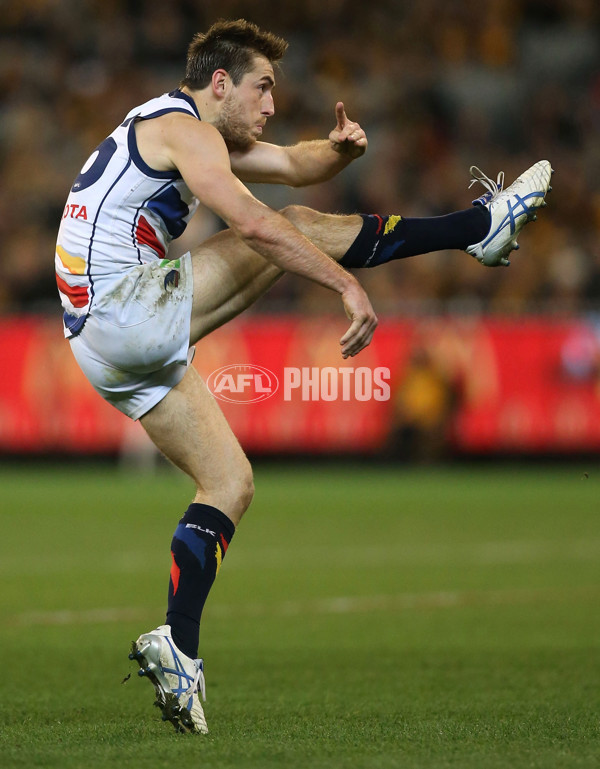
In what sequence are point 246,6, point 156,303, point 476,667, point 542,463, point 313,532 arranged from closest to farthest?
point 156,303
point 476,667
point 313,532
point 542,463
point 246,6

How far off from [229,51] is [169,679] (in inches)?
84.4

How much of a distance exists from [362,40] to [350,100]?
53.9 inches

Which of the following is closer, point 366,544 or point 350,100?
point 366,544

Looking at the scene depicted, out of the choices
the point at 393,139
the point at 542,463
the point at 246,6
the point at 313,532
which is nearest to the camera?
the point at 313,532

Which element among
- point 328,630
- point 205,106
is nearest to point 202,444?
point 205,106

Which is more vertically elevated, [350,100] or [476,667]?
[350,100]

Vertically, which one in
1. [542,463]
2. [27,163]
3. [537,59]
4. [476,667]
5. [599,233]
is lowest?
[476,667]

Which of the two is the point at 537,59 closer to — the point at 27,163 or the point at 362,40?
the point at 362,40

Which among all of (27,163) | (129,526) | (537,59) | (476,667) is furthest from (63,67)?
(476,667)

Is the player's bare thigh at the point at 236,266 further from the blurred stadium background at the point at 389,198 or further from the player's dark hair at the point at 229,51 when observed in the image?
the blurred stadium background at the point at 389,198

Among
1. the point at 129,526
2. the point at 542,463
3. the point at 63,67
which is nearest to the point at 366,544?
the point at 129,526

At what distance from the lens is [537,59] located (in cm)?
1864

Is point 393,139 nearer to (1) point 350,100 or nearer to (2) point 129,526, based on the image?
(1) point 350,100

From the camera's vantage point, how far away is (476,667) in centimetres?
557
